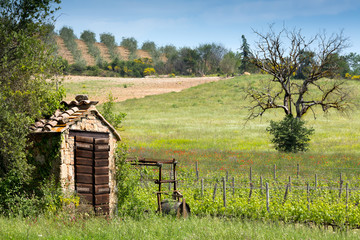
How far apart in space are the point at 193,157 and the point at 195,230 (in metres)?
20.9

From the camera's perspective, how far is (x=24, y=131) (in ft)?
51.4

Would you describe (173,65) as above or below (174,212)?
above

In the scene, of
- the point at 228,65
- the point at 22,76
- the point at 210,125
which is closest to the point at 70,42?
the point at 228,65

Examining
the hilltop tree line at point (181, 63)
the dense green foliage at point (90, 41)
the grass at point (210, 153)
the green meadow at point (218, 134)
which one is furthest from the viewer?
the dense green foliage at point (90, 41)

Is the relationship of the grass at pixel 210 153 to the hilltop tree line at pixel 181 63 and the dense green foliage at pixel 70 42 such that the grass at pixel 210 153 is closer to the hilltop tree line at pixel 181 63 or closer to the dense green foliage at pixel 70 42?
the hilltop tree line at pixel 181 63

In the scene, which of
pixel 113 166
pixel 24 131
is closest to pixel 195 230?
pixel 113 166

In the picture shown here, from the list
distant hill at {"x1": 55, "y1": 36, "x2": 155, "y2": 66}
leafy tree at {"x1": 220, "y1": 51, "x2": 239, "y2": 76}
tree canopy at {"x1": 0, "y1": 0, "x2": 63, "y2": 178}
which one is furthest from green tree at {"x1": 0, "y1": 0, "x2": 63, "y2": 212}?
distant hill at {"x1": 55, "y1": 36, "x2": 155, "y2": 66}

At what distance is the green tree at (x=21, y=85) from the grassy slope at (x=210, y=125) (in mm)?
21879

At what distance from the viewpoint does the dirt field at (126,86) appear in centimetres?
8535

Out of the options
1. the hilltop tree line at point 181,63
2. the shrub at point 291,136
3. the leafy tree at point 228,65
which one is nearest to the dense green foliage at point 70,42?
the hilltop tree line at point 181,63

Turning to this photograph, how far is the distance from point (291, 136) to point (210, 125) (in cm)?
1886

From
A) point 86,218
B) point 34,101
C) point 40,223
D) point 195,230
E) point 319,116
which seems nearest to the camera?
point 195,230

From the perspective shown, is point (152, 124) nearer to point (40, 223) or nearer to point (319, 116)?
point (319, 116)

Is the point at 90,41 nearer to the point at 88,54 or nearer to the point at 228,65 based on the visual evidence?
the point at 88,54
